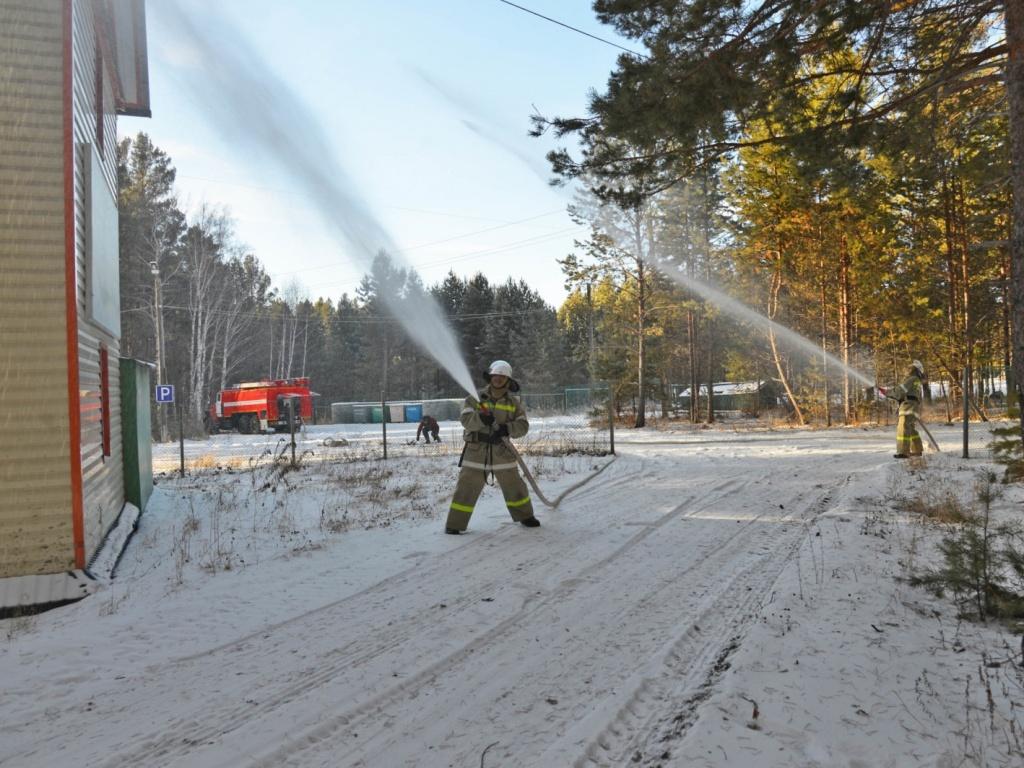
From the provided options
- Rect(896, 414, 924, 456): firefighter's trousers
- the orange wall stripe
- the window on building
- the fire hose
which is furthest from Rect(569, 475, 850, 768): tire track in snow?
Rect(896, 414, 924, 456): firefighter's trousers

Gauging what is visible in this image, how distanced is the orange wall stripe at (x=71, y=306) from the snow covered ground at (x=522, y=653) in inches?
28.7

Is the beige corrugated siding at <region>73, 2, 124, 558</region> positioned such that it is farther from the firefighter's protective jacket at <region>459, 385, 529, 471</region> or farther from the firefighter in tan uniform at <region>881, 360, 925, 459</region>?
the firefighter in tan uniform at <region>881, 360, 925, 459</region>

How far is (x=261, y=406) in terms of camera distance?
36.2 m

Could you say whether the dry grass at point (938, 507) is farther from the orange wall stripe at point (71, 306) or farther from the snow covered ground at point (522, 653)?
the orange wall stripe at point (71, 306)

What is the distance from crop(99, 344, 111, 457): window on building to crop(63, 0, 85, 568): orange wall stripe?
221cm

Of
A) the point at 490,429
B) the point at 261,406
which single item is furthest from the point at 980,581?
the point at 261,406

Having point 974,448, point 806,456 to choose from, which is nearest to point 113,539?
point 806,456

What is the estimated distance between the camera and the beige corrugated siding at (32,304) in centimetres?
569

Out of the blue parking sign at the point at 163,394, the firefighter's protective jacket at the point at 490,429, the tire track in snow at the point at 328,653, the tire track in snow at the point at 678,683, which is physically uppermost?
the blue parking sign at the point at 163,394

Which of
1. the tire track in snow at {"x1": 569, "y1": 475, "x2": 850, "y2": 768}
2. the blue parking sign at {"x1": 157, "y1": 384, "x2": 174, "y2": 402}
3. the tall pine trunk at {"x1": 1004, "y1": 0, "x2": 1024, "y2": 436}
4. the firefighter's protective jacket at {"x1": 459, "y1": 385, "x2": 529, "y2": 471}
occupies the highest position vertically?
the tall pine trunk at {"x1": 1004, "y1": 0, "x2": 1024, "y2": 436}

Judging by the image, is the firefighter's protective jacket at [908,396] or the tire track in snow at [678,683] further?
the firefighter's protective jacket at [908,396]

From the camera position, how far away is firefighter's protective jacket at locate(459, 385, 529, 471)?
7.65m

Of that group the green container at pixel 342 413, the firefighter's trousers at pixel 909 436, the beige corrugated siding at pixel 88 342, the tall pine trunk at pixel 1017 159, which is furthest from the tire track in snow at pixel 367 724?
the green container at pixel 342 413

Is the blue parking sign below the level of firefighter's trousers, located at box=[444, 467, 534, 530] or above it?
above
